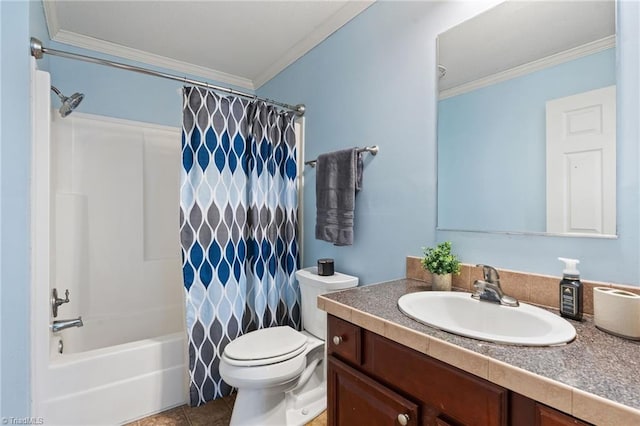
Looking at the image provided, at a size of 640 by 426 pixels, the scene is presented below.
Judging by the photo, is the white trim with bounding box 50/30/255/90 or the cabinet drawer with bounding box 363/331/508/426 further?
the white trim with bounding box 50/30/255/90

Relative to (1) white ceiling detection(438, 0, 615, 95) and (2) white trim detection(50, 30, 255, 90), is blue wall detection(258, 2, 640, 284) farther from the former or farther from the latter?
(2) white trim detection(50, 30, 255, 90)

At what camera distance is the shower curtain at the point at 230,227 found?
1.67m

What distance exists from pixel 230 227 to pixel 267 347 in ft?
2.28

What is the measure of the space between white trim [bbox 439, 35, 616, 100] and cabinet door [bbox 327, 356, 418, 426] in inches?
46.7

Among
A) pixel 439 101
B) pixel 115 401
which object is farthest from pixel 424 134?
pixel 115 401

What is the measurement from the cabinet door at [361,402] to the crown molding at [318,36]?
1.85 m

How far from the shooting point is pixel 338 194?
1735mm

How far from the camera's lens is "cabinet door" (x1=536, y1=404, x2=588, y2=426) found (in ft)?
1.78

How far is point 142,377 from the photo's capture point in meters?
1.65

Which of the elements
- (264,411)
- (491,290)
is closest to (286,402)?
(264,411)

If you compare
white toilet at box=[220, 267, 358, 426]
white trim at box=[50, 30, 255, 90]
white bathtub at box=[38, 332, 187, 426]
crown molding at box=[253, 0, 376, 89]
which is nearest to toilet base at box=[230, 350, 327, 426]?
white toilet at box=[220, 267, 358, 426]

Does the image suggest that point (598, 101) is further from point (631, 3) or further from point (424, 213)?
point (424, 213)

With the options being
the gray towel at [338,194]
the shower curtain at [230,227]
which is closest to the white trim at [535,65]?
the gray towel at [338,194]

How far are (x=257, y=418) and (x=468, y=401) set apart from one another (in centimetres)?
112
